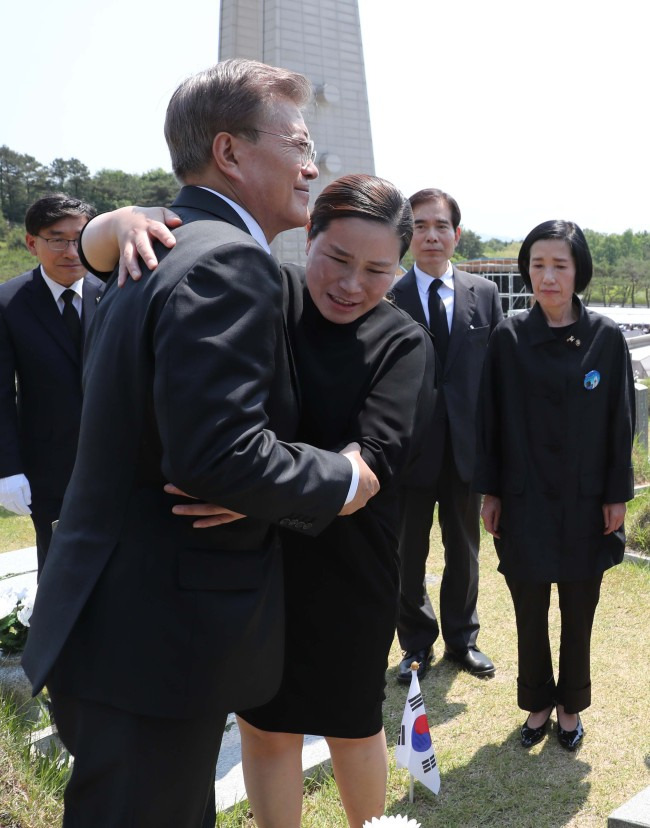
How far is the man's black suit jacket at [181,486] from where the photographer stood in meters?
1.47

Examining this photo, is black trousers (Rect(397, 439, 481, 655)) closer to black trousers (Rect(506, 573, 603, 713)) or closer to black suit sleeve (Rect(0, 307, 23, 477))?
black trousers (Rect(506, 573, 603, 713))

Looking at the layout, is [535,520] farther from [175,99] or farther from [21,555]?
[21,555]

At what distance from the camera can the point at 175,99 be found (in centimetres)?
174

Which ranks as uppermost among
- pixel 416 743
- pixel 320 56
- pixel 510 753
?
pixel 320 56

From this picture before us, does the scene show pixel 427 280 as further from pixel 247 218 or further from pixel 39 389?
pixel 247 218

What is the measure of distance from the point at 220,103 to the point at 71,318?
2.43 metres

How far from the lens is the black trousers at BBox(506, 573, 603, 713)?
3.39m

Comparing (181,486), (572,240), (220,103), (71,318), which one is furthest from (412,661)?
(220,103)

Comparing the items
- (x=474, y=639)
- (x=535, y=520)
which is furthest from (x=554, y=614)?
(x=535, y=520)

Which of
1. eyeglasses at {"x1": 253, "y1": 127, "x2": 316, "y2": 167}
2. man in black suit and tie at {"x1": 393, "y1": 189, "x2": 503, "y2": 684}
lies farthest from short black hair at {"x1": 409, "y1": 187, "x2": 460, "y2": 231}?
eyeglasses at {"x1": 253, "y1": 127, "x2": 316, "y2": 167}

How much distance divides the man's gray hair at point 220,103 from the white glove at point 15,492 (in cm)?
238

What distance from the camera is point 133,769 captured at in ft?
5.14

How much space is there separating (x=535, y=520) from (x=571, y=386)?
0.55 meters

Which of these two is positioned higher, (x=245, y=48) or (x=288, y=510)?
(x=245, y=48)
